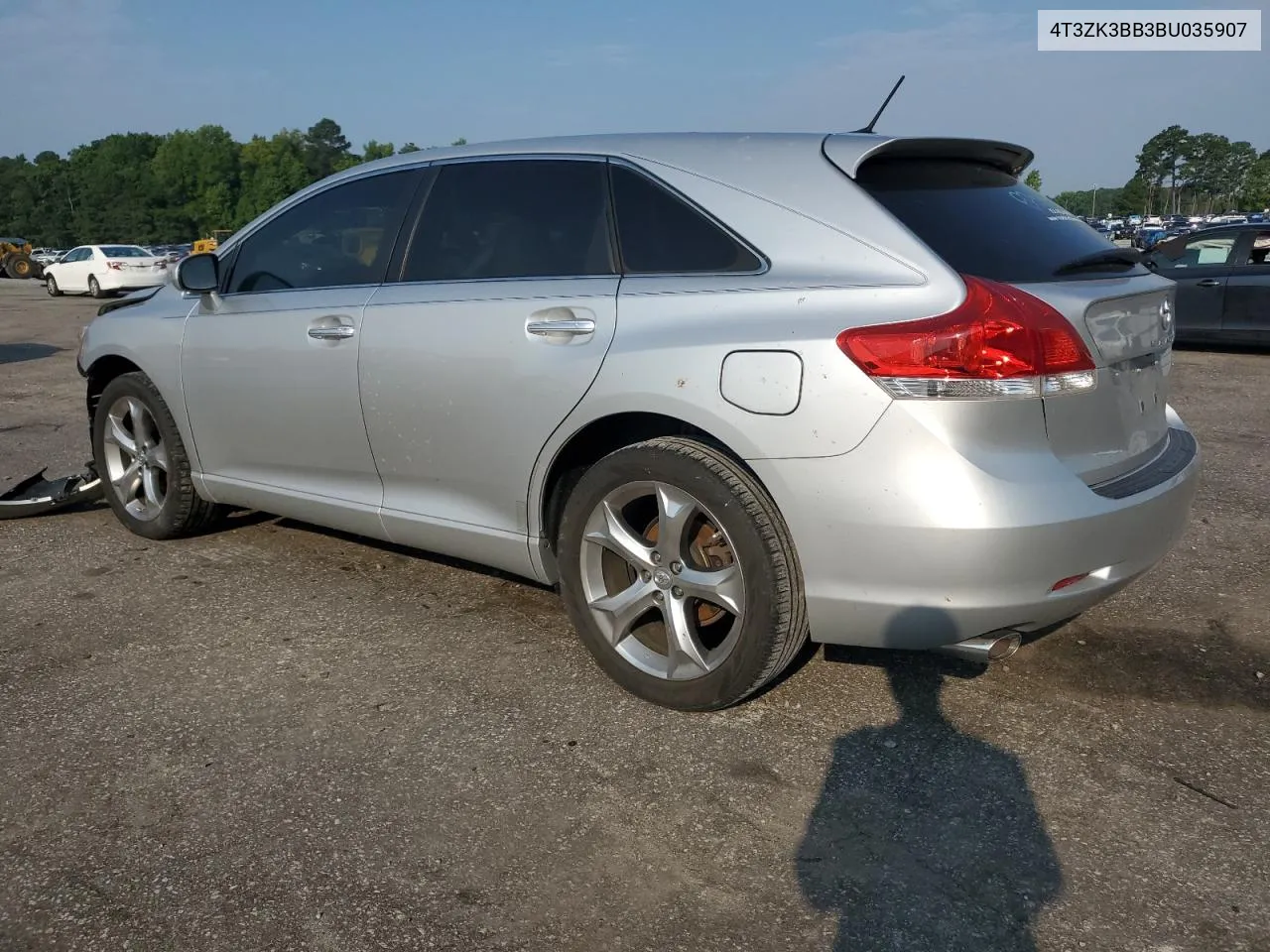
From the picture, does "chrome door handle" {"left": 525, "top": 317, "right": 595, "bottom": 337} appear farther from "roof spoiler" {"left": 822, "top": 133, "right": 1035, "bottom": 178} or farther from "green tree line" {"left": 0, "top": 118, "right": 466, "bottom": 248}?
"green tree line" {"left": 0, "top": 118, "right": 466, "bottom": 248}

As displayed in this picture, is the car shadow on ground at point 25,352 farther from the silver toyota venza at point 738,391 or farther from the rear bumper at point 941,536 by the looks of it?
the rear bumper at point 941,536

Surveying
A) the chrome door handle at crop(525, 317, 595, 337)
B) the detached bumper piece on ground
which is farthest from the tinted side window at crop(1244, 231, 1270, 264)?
the detached bumper piece on ground

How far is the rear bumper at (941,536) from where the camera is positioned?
2.66m

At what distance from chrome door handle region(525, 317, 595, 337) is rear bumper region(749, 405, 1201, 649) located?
2.33 feet

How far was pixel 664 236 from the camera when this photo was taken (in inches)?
128

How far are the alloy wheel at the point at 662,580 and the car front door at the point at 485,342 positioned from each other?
1.11ft

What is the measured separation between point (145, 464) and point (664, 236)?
9.70ft

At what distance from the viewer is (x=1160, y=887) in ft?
7.85

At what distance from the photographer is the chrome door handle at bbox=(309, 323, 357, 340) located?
390cm

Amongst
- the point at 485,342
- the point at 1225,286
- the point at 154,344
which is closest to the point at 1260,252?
the point at 1225,286

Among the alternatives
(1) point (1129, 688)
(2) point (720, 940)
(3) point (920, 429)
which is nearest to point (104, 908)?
(2) point (720, 940)

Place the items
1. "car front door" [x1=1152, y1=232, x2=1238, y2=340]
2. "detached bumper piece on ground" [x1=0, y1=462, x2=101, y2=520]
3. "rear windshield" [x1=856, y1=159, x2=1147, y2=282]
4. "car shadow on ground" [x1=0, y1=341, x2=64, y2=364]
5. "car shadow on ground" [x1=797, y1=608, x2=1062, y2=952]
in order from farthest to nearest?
"car shadow on ground" [x1=0, y1=341, x2=64, y2=364], "car front door" [x1=1152, y1=232, x2=1238, y2=340], "detached bumper piece on ground" [x1=0, y1=462, x2=101, y2=520], "rear windshield" [x1=856, y1=159, x2=1147, y2=282], "car shadow on ground" [x1=797, y1=608, x2=1062, y2=952]

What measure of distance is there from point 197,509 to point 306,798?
2.47 metres

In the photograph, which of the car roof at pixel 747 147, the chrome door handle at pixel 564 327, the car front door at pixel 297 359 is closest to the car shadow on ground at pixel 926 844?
the chrome door handle at pixel 564 327
